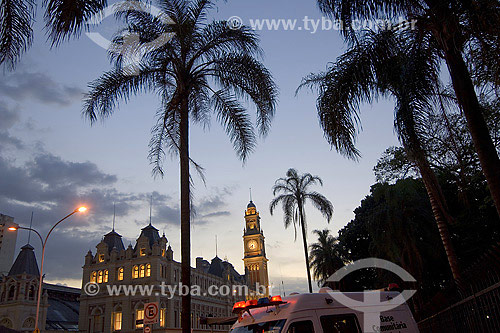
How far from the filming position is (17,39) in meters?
6.89

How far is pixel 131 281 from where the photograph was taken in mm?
57250

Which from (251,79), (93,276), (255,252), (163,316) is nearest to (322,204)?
(251,79)

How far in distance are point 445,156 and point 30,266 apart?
196ft

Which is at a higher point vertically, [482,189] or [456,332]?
[482,189]

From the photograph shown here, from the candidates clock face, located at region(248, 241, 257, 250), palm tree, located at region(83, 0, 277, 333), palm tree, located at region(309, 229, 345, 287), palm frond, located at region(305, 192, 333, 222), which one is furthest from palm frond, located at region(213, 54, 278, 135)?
clock face, located at region(248, 241, 257, 250)

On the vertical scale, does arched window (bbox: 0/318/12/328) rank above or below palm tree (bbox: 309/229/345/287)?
below

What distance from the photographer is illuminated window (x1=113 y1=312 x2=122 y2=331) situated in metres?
56.1

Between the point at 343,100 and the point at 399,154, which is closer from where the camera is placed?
the point at 343,100

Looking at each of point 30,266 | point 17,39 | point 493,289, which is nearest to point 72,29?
point 17,39

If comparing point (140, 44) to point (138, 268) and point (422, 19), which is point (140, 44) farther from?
point (138, 268)

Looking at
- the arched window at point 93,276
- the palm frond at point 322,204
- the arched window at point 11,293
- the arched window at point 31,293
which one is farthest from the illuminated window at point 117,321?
the palm frond at point 322,204

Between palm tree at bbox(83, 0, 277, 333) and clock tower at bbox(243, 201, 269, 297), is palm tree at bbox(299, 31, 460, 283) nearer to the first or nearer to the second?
palm tree at bbox(83, 0, 277, 333)

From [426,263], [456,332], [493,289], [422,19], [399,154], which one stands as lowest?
[456,332]

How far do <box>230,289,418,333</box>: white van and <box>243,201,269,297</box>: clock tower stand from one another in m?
103
